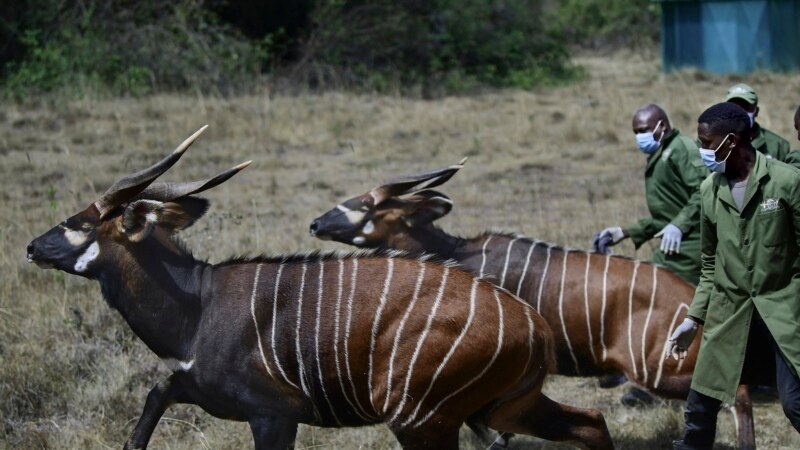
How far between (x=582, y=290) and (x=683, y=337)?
1334 mm

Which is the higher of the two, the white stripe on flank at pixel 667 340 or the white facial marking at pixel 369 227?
the white facial marking at pixel 369 227

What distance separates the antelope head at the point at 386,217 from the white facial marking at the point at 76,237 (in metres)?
1.82

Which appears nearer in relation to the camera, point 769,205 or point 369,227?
point 769,205

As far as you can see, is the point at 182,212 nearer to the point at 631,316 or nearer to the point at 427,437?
the point at 427,437

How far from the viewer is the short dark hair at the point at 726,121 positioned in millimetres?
4375

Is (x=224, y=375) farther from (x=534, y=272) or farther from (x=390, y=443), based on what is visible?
(x=534, y=272)

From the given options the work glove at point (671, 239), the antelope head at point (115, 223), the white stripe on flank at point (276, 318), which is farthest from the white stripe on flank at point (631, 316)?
the antelope head at point (115, 223)

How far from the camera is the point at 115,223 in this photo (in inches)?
199

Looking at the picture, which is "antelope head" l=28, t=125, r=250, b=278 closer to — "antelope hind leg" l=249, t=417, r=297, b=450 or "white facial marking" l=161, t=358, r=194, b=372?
"white facial marking" l=161, t=358, r=194, b=372

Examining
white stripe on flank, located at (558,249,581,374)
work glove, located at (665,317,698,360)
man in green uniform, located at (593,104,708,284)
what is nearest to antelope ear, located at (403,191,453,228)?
white stripe on flank, located at (558,249,581,374)

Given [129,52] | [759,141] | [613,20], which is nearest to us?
[759,141]

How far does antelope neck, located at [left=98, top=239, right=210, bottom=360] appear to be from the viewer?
4.93 m

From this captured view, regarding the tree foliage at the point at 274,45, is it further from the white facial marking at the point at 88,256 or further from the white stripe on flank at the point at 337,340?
the white stripe on flank at the point at 337,340

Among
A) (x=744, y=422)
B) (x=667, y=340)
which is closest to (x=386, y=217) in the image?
(x=667, y=340)
